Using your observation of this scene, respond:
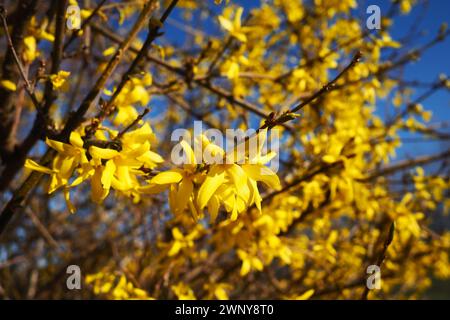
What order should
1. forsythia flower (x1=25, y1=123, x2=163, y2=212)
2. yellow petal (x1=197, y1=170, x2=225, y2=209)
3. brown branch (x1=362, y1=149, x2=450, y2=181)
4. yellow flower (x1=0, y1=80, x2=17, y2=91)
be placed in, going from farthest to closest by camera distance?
brown branch (x1=362, y1=149, x2=450, y2=181) < yellow flower (x1=0, y1=80, x2=17, y2=91) < forsythia flower (x1=25, y1=123, x2=163, y2=212) < yellow petal (x1=197, y1=170, x2=225, y2=209)

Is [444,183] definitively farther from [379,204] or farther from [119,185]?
[119,185]

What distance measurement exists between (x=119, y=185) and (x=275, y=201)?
1.30 meters

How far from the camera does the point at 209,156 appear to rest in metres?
1.17

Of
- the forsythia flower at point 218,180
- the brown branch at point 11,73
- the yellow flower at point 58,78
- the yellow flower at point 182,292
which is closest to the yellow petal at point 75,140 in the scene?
the forsythia flower at point 218,180

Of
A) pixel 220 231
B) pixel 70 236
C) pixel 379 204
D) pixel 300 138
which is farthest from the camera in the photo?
pixel 70 236

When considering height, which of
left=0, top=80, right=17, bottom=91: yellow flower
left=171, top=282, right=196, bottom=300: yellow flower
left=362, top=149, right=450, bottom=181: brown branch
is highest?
left=362, top=149, right=450, bottom=181: brown branch

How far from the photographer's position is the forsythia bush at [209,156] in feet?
4.00

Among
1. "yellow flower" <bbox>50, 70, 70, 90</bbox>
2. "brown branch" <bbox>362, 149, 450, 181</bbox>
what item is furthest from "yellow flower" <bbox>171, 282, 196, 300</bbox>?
"brown branch" <bbox>362, 149, 450, 181</bbox>

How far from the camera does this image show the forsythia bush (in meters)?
1.22

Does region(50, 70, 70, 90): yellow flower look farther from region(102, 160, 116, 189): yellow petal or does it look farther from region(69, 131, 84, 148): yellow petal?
region(102, 160, 116, 189): yellow petal

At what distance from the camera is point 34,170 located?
1.32 m

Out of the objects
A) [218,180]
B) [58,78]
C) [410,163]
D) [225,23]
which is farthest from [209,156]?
[410,163]

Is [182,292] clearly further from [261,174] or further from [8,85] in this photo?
[8,85]
